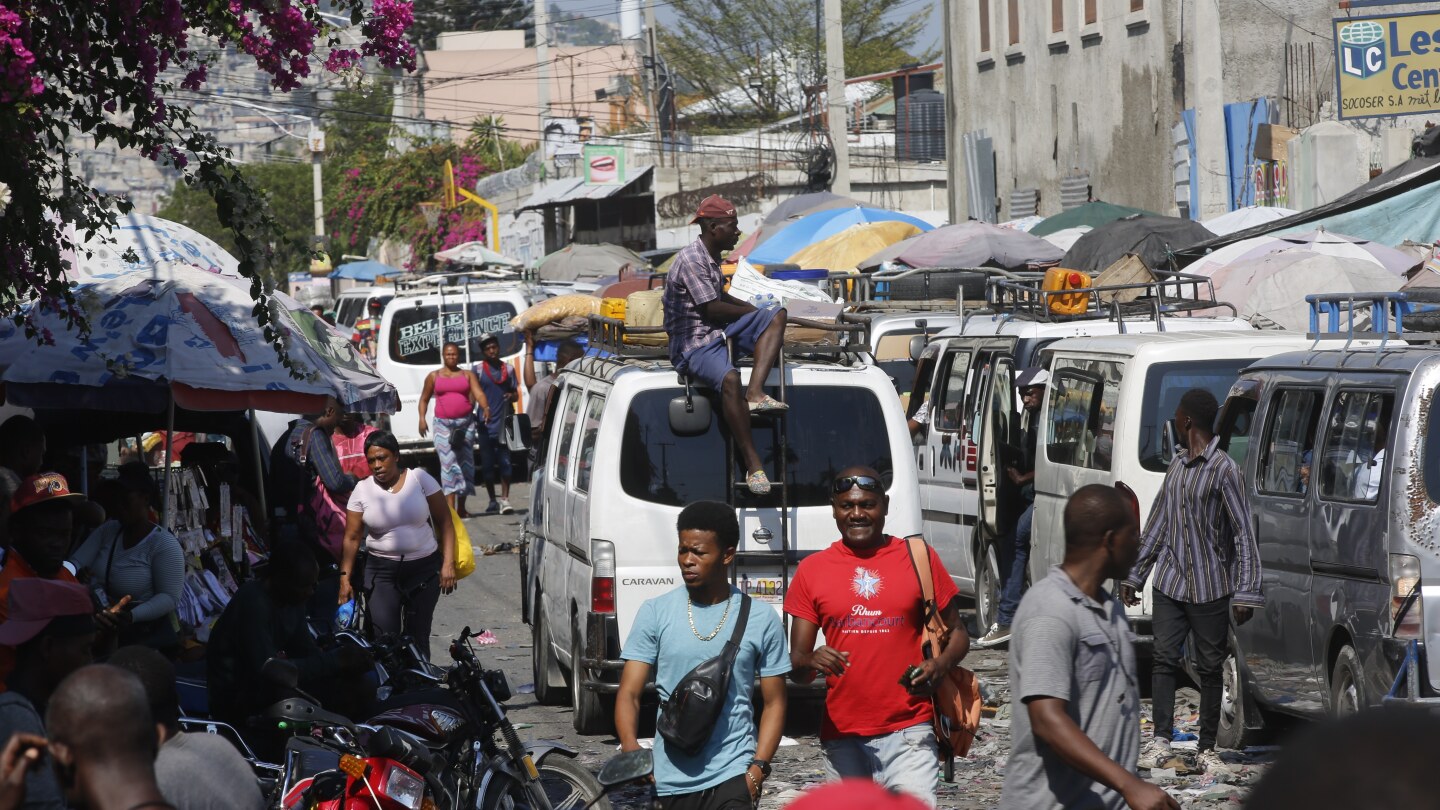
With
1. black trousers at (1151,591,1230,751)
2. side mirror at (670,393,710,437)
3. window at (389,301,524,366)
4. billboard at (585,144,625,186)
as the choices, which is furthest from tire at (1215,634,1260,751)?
billboard at (585,144,625,186)

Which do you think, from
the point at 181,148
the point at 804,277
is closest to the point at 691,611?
the point at 181,148

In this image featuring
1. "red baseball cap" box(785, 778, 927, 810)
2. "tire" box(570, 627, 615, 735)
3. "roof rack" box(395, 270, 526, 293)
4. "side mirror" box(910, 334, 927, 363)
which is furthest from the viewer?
"roof rack" box(395, 270, 526, 293)

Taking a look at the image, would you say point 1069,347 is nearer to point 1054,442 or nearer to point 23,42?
point 1054,442

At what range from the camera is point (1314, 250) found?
671 inches

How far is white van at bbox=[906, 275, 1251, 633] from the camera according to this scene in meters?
13.0

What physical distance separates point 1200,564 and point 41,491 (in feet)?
18.2

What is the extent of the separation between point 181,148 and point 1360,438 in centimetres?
605

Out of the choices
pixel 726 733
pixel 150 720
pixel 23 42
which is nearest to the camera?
pixel 150 720

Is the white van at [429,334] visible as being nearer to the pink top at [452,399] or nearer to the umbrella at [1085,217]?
the pink top at [452,399]

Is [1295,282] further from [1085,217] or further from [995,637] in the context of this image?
[1085,217]

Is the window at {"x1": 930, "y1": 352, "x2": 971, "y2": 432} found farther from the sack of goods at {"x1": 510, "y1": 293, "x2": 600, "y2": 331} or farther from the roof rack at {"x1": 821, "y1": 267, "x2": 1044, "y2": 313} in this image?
the sack of goods at {"x1": 510, "y1": 293, "x2": 600, "y2": 331}

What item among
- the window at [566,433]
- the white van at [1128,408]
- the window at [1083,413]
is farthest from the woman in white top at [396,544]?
the window at [1083,413]

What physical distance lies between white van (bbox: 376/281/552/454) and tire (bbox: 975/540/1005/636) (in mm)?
11880

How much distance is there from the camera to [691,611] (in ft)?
19.2
